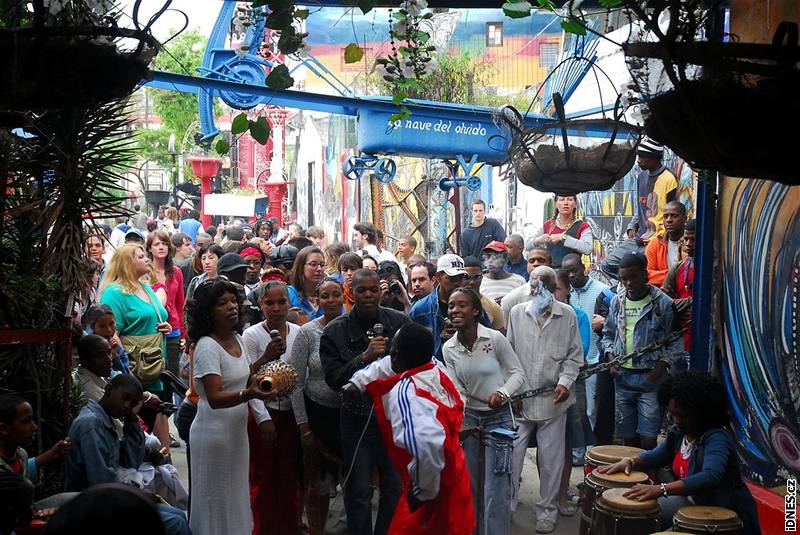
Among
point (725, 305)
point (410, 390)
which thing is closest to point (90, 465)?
point (410, 390)

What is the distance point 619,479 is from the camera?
6555mm

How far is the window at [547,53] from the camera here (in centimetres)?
2431

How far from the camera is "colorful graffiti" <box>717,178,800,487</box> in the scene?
6.30 metres

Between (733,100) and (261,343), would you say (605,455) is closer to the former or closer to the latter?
(261,343)

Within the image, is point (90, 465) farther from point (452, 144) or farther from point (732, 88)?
point (452, 144)

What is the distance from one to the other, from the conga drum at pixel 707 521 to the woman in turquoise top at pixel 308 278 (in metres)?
4.35

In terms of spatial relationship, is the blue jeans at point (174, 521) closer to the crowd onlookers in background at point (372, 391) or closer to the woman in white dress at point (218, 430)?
the crowd onlookers in background at point (372, 391)

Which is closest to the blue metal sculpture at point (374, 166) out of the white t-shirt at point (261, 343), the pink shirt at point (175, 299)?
the pink shirt at point (175, 299)

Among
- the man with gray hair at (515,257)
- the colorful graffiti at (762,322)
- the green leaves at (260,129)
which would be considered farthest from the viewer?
the man with gray hair at (515,257)

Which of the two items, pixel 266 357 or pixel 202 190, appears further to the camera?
pixel 202 190

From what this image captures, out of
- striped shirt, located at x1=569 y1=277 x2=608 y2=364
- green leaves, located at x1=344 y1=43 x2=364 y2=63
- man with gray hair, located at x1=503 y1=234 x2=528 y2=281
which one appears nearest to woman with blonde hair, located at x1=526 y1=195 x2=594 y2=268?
man with gray hair, located at x1=503 y1=234 x2=528 y2=281

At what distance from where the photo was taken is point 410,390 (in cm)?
615

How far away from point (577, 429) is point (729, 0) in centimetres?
435

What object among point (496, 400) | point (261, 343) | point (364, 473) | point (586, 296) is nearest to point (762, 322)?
point (496, 400)
